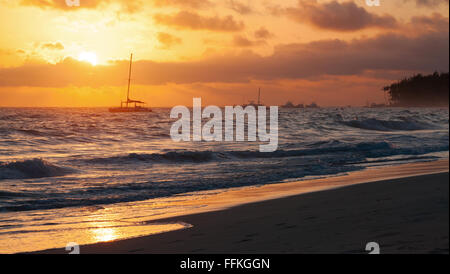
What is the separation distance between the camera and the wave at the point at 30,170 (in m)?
15.8

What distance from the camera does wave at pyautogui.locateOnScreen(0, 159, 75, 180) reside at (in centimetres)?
1585

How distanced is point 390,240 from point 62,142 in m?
26.9

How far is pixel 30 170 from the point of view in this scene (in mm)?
16578

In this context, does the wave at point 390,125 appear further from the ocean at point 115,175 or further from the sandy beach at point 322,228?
the sandy beach at point 322,228

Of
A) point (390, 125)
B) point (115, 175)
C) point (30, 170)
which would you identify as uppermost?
point (390, 125)

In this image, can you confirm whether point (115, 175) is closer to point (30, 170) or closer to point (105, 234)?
point (30, 170)

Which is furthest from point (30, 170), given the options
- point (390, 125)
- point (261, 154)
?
point (390, 125)

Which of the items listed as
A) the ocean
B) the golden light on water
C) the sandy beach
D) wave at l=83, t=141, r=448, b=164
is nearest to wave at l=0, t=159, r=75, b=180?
the ocean

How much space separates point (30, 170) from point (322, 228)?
43.8 ft

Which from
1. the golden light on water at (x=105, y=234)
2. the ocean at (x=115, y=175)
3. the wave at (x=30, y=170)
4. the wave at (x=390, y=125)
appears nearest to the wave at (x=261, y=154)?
the ocean at (x=115, y=175)

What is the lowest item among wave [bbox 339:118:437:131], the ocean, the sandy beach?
the ocean

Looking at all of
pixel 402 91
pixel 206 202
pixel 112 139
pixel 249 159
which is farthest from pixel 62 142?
pixel 402 91

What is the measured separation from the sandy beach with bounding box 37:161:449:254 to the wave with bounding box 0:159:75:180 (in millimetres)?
9545

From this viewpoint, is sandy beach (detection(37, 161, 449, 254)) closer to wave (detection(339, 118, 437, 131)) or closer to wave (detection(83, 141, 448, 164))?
wave (detection(83, 141, 448, 164))
